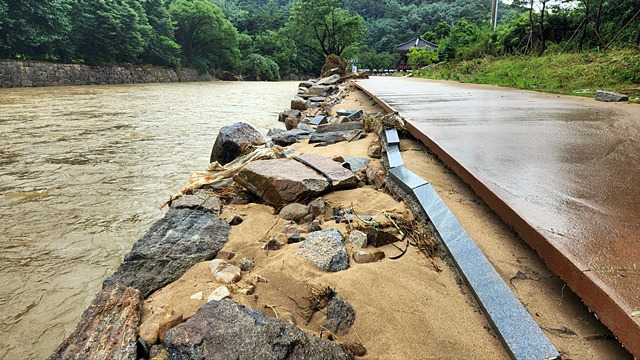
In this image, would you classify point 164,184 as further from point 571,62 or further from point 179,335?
point 571,62

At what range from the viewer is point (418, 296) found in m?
1.32

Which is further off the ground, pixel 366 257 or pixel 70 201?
pixel 366 257

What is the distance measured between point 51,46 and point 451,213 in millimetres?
22269

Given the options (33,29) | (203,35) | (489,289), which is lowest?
(489,289)

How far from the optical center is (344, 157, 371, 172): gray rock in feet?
9.05

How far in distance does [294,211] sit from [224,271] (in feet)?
2.08

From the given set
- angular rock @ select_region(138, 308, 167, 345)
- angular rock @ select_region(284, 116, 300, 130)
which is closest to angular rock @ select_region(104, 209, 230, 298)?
angular rock @ select_region(138, 308, 167, 345)

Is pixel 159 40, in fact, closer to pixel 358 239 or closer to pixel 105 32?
pixel 105 32

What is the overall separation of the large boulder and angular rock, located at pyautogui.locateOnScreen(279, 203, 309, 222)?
0.08 m

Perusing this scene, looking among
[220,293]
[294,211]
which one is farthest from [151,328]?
[294,211]

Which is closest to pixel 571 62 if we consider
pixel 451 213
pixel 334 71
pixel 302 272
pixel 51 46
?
pixel 451 213

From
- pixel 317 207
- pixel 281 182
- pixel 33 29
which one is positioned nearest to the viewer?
pixel 317 207

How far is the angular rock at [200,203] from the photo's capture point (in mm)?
2355

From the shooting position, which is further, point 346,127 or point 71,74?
point 71,74
